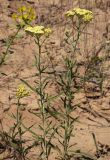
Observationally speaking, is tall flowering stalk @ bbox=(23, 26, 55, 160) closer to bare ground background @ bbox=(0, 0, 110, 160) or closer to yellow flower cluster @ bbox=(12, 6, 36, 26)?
bare ground background @ bbox=(0, 0, 110, 160)

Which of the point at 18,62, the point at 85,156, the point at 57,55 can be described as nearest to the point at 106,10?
the point at 57,55

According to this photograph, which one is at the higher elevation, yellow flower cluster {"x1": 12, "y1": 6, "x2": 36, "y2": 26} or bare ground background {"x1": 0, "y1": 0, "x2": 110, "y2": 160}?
yellow flower cluster {"x1": 12, "y1": 6, "x2": 36, "y2": 26}

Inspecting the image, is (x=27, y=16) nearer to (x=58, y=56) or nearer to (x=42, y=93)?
(x=42, y=93)

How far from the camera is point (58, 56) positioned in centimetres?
448

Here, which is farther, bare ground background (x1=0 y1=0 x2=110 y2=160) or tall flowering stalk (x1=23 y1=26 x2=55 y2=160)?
bare ground background (x1=0 y1=0 x2=110 y2=160)

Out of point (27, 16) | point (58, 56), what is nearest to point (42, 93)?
point (27, 16)

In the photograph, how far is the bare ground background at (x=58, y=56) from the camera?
329 centimetres

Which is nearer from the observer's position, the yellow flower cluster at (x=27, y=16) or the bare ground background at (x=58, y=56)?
the yellow flower cluster at (x=27, y=16)

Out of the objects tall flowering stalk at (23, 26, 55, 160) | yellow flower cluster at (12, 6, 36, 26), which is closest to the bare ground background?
tall flowering stalk at (23, 26, 55, 160)

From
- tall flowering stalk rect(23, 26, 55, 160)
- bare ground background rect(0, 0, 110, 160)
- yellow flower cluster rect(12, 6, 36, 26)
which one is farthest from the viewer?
bare ground background rect(0, 0, 110, 160)

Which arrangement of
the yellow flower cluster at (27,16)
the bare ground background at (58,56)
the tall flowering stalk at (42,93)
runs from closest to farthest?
1. the tall flowering stalk at (42,93)
2. the yellow flower cluster at (27,16)
3. the bare ground background at (58,56)

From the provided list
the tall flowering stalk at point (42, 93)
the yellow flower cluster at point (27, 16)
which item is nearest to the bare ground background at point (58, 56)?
the tall flowering stalk at point (42, 93)

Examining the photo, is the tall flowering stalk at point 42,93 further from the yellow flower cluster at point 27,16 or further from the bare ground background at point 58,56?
the yellow flower cluster at point 27,16

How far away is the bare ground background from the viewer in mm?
3293
